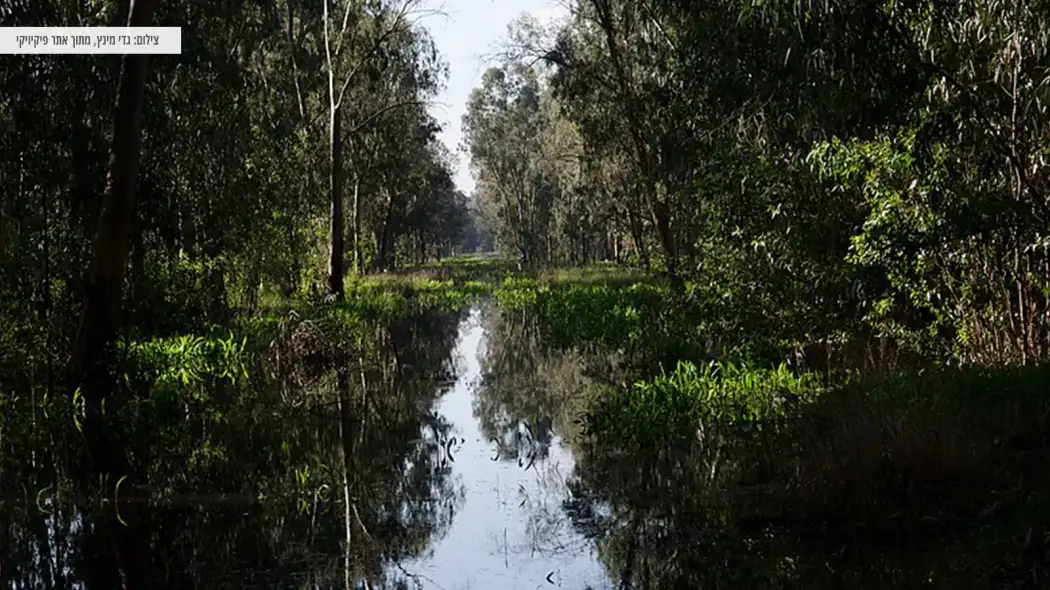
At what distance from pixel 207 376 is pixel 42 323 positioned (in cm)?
226

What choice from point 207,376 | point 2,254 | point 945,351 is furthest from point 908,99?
point 2,254

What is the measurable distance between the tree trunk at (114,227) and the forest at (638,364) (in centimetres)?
4

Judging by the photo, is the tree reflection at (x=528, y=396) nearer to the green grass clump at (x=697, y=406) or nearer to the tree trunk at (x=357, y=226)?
the green grass clump at (x=697, y=406)

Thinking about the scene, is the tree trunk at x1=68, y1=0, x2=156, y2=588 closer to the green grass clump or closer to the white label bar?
the white label bar

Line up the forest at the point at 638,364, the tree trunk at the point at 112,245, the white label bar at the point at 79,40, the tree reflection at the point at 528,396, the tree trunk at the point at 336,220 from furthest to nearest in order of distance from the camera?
the tree trunk at the point at 336,220 < the tree trunk at the point at 112,245 < the white label bar at the point at 79,40 < the tree reflection at the point at 528,396 < the forest at the point at 638,364

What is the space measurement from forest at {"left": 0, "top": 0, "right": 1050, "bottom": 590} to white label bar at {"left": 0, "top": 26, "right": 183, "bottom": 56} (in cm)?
21

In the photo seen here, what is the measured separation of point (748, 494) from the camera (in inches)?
251

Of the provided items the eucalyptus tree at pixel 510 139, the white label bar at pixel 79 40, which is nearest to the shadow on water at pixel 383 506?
the white label bar at pixel 79 40

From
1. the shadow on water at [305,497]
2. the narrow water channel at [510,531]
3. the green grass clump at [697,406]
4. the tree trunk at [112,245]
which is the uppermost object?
the tree trunk at [112,245]

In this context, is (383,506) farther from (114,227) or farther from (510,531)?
(114,227)

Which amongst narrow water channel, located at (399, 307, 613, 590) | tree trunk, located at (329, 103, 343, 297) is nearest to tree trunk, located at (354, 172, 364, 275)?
tree trunk, located at (329, 103, 343, 297)

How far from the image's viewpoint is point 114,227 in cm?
1092

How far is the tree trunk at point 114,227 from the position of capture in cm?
1090

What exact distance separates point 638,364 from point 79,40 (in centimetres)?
926
